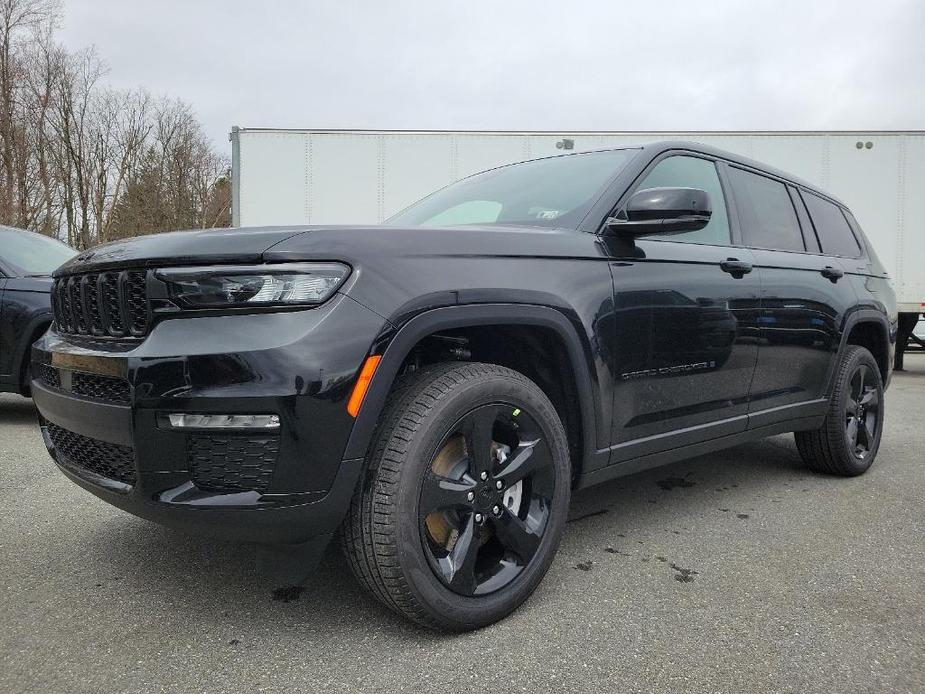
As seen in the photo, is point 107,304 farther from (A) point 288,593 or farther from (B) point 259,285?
(A) point 288,593

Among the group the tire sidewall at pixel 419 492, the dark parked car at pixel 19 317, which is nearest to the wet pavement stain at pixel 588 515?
the tire sidewall at pixel 419 492

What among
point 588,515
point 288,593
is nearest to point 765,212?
point 588,515

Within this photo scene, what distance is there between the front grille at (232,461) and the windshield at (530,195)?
1.25m

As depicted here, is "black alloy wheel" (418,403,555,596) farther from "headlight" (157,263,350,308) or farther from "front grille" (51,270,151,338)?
"front grille" (51,270,151,338)

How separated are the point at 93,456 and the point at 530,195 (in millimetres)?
1890

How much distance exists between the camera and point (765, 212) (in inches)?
140

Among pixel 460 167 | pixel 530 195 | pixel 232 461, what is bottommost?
pixel 232 461

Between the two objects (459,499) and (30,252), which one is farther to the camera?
(30,252)

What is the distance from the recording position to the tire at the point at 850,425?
3.76 metres

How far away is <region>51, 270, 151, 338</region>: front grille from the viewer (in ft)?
6.08

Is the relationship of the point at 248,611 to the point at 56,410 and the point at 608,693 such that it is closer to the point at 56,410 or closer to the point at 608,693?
the point at 56,410

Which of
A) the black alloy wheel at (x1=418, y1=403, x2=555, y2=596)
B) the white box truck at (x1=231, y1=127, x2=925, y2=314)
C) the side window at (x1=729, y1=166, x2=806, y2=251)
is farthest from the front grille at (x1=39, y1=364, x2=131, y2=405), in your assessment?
the white box truck at (x1=231, y1=127, x2=925, y2=314)

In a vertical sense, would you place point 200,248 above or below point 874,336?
above

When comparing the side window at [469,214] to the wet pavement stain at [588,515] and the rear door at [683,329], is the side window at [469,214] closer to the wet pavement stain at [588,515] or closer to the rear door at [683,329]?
the rear door at [683,329]
